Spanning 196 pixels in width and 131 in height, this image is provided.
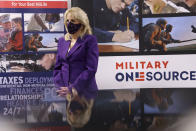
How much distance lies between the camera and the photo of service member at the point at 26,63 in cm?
395

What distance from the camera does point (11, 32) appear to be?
393cm

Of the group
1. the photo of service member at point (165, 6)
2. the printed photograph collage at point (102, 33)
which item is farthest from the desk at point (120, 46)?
the photo of service member at point (165, 6)

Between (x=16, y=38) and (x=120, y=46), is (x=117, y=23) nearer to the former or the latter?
(x=120, y=46)

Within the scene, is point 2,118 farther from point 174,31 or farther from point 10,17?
point 174,31

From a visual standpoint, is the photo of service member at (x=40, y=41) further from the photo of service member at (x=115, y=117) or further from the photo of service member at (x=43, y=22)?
the photo of service member at (x=115, y=117)

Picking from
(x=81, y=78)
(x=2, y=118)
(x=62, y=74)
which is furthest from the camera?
(x=62, y=74)

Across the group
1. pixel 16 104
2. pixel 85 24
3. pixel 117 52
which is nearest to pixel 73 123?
pixel 16 104

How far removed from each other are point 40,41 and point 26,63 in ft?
1.30

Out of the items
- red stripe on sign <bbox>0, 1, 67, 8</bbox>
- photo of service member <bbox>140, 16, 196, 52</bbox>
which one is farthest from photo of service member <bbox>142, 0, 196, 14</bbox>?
red stripe on sign <bbox>0, 1, 67, 8</bbox>

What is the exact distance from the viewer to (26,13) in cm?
394

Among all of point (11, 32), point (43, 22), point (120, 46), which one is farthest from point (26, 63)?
point (120, 46)

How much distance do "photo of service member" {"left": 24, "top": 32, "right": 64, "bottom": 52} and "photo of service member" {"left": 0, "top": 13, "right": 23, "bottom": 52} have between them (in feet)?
0.39

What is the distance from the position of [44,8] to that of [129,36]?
1.36m

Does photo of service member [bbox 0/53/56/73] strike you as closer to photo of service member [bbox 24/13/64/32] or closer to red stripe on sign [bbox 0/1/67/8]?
photo of service member [bbox 24/13/64/32]
